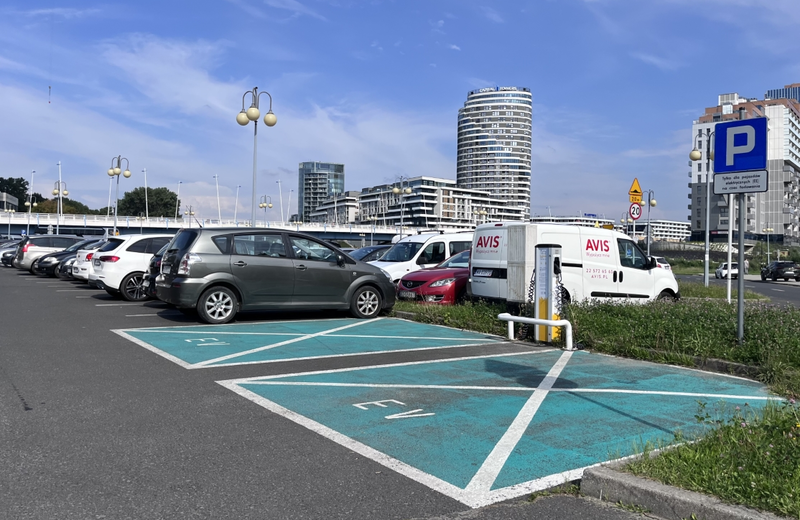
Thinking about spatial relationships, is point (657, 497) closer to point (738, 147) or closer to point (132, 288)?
point (738, 147)

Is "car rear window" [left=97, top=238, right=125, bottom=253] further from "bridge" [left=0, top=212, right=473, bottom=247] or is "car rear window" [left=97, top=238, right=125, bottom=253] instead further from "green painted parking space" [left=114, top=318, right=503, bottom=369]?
"bridge" [left=0, top=212, right=473, bottom=247]

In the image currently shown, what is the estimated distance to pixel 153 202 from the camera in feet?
435

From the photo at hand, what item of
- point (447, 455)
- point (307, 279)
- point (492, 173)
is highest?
point (492, 173)

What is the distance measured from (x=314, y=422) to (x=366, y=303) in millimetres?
7910

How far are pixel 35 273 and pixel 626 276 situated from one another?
25679mm

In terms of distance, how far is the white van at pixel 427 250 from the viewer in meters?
18.0

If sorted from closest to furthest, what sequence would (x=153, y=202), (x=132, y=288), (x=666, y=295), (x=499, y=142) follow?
(x=666, y=295)
(x=132, y=288)
(x=153, y=202)
(x=499, y=142)

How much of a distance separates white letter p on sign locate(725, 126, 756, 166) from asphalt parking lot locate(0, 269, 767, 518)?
112 inches

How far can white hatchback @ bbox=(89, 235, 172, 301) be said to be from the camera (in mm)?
16672

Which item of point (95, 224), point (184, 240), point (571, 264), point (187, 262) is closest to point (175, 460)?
point (187, 262)

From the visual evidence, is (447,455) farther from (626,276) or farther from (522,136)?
(522,136)

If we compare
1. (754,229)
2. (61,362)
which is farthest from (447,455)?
(754,229)

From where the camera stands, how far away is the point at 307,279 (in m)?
12.9

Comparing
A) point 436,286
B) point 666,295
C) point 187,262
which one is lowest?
point 666,295
